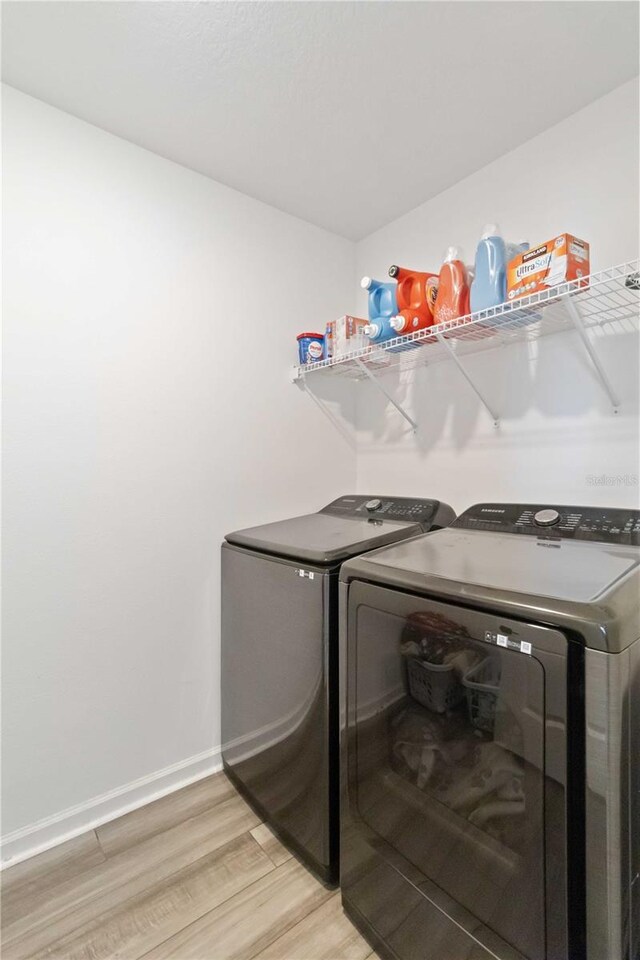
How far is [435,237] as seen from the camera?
2021mm

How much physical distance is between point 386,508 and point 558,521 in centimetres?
71

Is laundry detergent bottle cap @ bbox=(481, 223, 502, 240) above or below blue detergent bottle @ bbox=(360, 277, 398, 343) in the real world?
above

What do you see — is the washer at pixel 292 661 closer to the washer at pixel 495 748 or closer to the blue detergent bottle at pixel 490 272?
the washer at pixel 495 748

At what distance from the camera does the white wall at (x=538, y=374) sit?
4.67 feet

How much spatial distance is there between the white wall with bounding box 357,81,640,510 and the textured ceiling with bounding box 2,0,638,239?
0.14 m

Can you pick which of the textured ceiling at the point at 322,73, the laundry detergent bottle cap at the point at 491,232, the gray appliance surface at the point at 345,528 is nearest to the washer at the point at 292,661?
the gray appliance surface at the point at 345,528

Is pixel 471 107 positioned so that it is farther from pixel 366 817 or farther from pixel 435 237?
pixel 366 817

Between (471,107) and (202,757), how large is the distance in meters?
2.75

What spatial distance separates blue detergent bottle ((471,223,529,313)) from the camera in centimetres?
138

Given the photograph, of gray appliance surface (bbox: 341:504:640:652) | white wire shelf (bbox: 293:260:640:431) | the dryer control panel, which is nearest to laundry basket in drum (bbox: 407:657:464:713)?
gray appliance surface (bbox: 341:504:640:652)

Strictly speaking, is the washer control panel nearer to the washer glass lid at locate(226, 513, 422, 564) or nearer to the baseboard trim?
the washer glass lid at locate(226, 513, 422, 564)

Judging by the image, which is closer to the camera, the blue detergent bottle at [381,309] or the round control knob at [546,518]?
the round control knob at [546,518]

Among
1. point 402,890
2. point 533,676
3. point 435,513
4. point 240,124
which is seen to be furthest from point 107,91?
point 402,890

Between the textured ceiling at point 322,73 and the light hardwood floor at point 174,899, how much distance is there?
258cm
